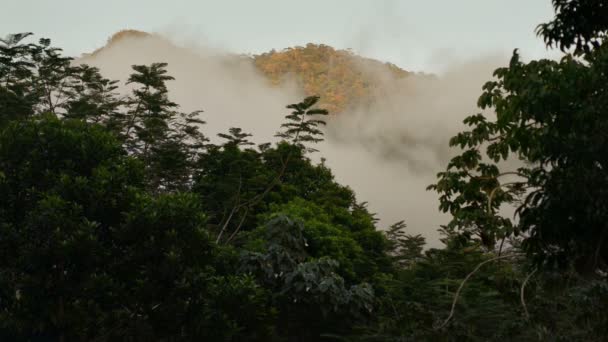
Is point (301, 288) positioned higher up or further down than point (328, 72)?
further down

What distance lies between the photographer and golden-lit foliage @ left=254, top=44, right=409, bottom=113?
539 feet

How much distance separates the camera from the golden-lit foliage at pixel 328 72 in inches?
6467

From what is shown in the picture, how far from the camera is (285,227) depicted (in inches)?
1126

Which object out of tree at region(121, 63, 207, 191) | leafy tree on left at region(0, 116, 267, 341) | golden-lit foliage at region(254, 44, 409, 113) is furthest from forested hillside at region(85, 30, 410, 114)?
leafy tree on left at region(0, 116, 267, 341)

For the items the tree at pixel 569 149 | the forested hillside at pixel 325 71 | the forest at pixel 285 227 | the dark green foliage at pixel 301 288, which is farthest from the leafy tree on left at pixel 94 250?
the forested hillside at pixel 325 71

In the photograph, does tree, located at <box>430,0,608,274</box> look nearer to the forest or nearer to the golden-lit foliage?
the forest

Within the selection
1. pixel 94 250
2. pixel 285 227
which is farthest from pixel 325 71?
pixel 94 250

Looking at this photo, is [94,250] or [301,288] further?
[301,288]

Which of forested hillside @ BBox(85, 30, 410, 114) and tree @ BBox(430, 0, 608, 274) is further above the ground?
forested hillside @ BBox(85, 30, 410, 114)

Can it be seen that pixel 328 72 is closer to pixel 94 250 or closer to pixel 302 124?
pixel 302 124

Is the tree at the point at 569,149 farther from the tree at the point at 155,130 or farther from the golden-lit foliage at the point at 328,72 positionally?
the golden-lit foliage at the point at 328,72

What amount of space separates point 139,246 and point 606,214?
16.7 meters

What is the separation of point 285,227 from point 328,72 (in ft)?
467

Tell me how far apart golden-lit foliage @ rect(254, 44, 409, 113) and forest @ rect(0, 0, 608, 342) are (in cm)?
11811
